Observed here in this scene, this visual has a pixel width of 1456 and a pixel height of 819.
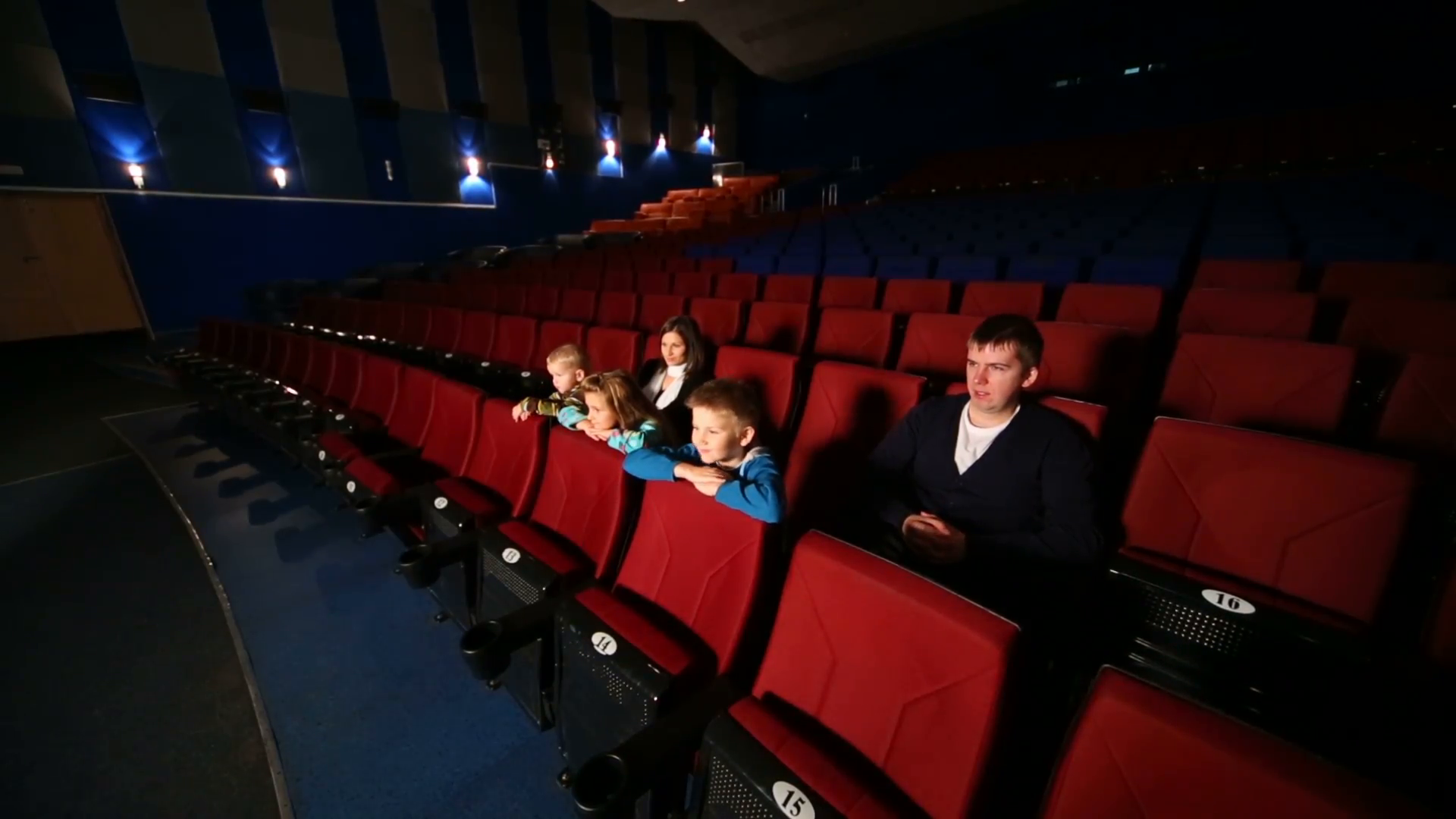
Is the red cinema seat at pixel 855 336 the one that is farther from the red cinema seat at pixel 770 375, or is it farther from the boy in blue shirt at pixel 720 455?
the boy in blue shirt at pixel 720 455

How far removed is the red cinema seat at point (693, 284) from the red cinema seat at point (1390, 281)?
2162mm

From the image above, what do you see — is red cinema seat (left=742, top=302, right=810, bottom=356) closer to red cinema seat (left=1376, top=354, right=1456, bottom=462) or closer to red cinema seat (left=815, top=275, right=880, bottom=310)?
red cinema seat (left=815, top=275, right=880, bottom=310)

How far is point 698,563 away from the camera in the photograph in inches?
31.3

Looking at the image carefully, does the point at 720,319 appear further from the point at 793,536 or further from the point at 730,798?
the point at 730,798

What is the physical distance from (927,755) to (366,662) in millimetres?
1087

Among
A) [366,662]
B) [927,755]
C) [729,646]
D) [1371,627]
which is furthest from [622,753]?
[1371,627]

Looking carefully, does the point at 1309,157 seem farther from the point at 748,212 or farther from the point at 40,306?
the point at 40,306

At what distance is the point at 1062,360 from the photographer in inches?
52.2

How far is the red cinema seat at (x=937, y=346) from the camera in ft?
4.98

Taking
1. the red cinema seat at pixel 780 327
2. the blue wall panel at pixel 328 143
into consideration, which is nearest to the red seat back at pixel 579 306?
the red cinema seat at pixel 780 327

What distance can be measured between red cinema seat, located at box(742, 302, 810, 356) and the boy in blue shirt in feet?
3.27

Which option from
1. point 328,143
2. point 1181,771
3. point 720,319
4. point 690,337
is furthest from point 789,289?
point 328,143

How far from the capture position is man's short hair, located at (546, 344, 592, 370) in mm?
1417

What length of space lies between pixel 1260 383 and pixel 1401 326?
535 mm
